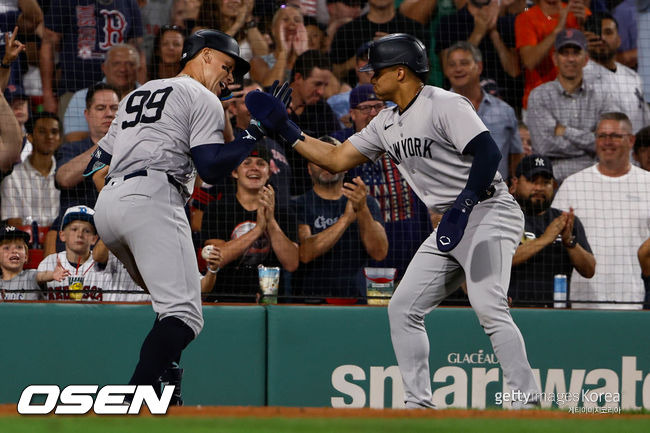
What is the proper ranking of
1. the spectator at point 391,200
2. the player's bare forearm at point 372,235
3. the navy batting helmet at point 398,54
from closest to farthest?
the navy batting helmet at point 398,54 → the player's bare forearm at point 372,235 → the spectator at point 391,200

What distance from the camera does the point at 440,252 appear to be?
396 centimetres

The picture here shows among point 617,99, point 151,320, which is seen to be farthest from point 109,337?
point 617,99

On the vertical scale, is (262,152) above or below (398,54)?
below

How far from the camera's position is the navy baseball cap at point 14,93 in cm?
650

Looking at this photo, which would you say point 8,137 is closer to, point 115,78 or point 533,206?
point 115,78

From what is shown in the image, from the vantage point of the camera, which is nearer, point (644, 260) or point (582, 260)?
point (582, 260)

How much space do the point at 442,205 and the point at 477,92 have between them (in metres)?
3.24

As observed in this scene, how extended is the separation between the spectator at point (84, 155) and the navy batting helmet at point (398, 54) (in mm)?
2847

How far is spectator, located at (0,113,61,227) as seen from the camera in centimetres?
623

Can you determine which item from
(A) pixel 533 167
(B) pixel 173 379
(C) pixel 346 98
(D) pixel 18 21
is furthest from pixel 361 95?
(B) pixel 173 379

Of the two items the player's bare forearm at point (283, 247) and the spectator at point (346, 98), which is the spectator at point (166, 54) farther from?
the player's bare forearm at point (283, 247)

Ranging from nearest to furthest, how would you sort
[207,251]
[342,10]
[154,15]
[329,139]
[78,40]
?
[207,251] < [329,139] < [78,40] < [154,15] < [342,10]

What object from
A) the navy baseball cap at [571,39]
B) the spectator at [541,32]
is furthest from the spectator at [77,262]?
Answer: the navy baseball cap at [571,39]

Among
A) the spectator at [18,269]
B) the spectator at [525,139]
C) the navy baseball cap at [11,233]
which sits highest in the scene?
the spectator at [525,139]
